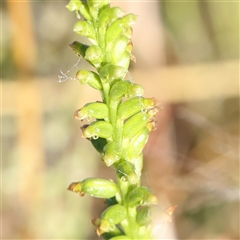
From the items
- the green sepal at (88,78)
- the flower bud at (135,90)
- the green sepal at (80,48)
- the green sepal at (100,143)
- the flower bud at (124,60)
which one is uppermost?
the green sepal at (80,48)

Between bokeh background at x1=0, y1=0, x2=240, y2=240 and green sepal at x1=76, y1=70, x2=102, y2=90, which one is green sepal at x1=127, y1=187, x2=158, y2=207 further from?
bokeh background at x1=0, y1=0, x2=240, y2=240

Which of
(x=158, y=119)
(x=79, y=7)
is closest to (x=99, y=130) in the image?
(x=79, y=7)

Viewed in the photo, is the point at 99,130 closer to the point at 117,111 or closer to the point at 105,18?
the point at 117,111

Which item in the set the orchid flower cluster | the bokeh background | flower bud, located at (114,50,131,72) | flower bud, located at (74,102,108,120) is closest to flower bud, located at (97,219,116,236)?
the orchid flower cluster

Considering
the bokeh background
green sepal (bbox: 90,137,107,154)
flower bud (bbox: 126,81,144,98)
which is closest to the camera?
flower bud (bbox: 126,81,144,98)

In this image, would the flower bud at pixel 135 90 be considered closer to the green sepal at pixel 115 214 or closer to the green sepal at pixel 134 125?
the green sepal at pixel 134 125

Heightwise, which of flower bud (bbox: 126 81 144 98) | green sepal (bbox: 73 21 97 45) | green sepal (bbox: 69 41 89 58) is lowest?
flower bud (bbox: 126 81 144 98)

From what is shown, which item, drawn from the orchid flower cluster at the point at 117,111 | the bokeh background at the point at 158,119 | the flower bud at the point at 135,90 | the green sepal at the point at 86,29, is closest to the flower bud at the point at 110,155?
the orchid flower cluster at the point at 117,111
